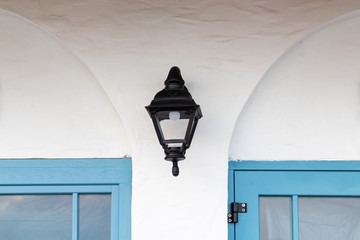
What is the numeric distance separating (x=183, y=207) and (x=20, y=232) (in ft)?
2.91

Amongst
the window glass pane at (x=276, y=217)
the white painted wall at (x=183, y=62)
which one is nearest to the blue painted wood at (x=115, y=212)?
the white painted wall at (x=183, y=62)

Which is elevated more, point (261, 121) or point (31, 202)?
point (261, 121)

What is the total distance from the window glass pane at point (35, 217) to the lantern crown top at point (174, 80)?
0.82m

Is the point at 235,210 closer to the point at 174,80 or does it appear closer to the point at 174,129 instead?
the point at 174,129

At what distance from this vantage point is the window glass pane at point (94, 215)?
2135 millimetres

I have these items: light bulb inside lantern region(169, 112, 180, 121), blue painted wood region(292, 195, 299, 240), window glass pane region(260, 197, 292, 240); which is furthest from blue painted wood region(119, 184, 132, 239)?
blue painted wood region(292, 195, 299, 240)

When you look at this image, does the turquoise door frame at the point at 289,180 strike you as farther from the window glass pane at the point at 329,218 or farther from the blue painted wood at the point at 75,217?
the blue painted wood at the point at 75,217

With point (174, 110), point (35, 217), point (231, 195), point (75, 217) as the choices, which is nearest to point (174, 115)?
point (174, 110)

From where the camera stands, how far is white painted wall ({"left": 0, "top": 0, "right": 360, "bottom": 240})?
1972 millimetres

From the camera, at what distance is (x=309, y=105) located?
2.14 meters

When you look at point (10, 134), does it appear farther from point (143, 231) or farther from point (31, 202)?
point (143, 231)

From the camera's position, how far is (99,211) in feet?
7.04

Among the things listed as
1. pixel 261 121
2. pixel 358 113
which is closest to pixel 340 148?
pixel 358 113

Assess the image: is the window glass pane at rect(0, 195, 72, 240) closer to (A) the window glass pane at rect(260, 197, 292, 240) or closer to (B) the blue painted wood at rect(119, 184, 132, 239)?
(B) the blue painted wood at rect(119, 184, 132, 239)
